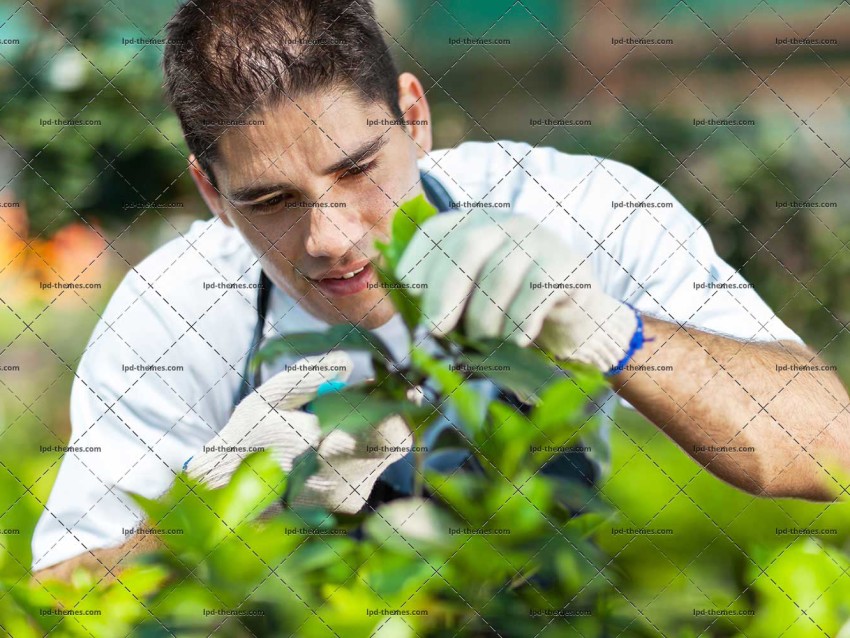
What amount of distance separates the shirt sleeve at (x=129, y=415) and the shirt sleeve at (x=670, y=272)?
1.64ft

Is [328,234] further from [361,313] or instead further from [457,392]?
[457,392]

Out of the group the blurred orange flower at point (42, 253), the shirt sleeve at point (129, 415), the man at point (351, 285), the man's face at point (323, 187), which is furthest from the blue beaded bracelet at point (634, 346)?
the blurred orange flower at point (42, 253)

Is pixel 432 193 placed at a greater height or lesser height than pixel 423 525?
lesser

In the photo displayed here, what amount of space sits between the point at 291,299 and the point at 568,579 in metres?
0.69

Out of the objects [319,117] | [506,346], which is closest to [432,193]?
[319,117]

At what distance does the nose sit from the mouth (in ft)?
0.10

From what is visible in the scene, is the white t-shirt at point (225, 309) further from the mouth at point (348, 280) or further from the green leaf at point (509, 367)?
the green leaf at point (509, 367)

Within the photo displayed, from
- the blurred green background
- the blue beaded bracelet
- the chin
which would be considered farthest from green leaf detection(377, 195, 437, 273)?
the blurred green background

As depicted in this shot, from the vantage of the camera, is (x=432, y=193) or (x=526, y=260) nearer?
(x=526, y=260)

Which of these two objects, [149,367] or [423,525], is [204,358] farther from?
[423,525]

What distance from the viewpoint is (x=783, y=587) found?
44 cm

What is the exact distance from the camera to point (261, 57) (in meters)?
0.94

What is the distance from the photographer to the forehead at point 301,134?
94 centimetres

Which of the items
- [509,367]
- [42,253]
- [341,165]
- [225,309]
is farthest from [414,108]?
[42,253]
